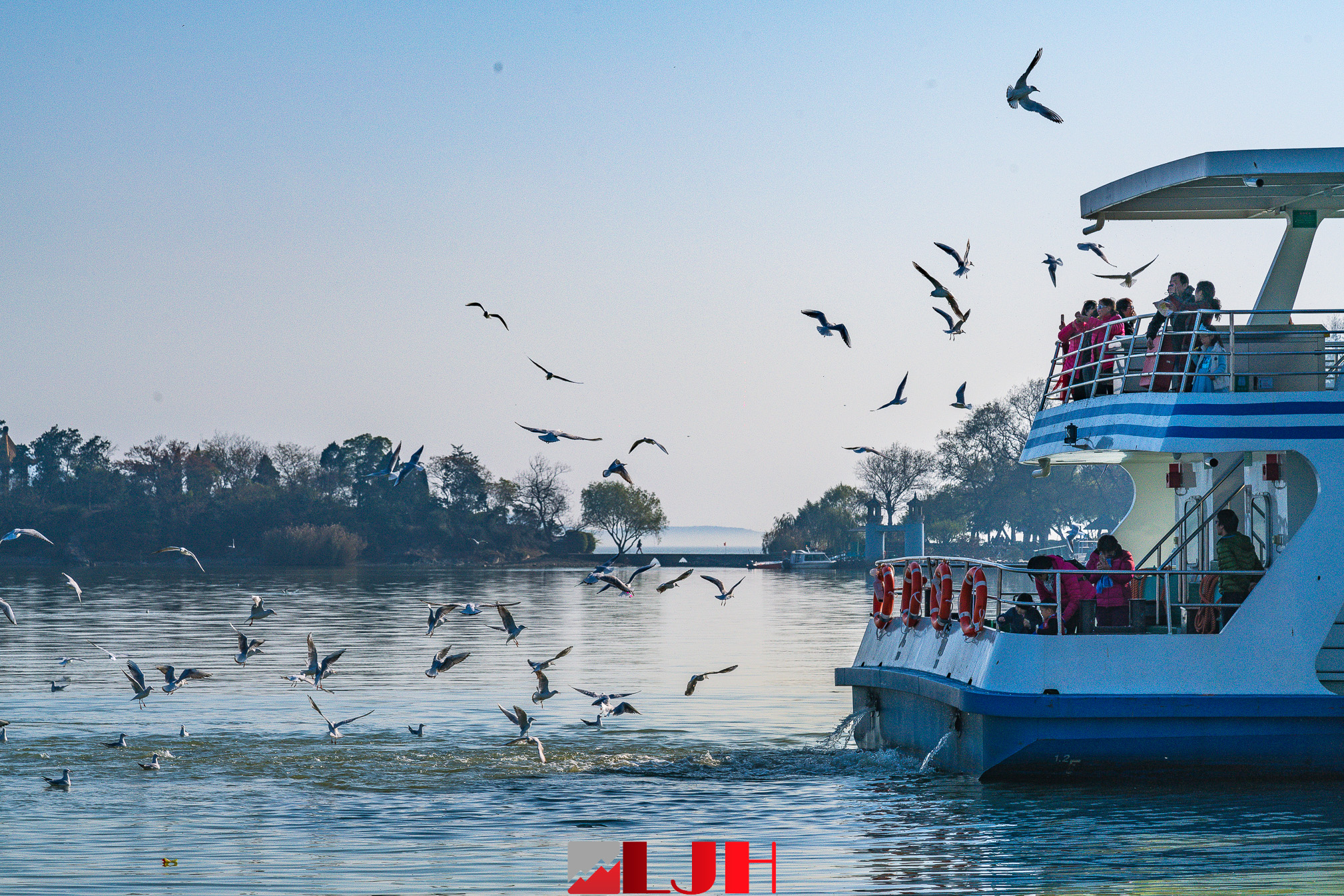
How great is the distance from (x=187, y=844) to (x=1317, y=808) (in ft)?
32.2

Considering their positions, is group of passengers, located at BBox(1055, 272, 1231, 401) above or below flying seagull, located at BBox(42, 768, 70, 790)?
above

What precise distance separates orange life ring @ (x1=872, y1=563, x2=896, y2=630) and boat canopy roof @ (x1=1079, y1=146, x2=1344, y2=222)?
4981 millimetres

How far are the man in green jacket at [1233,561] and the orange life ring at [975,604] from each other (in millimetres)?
2254

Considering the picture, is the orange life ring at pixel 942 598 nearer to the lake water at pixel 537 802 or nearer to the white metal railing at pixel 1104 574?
the white metal railing at pixel 1104 574

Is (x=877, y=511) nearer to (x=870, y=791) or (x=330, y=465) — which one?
(x=330, y=465)

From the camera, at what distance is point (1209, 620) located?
1445 cm

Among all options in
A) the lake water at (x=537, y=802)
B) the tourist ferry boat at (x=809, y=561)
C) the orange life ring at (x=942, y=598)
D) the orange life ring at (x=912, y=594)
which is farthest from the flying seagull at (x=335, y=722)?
the tourist ferry boat at (x=809, y=561)

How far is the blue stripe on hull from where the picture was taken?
1375cm

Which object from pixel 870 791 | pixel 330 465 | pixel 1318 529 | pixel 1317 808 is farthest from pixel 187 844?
pixel 330 465

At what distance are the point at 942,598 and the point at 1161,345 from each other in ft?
11.6

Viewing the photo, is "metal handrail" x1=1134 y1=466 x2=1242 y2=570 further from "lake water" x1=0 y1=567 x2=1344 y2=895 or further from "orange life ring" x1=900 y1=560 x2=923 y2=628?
"lake water" x1=0 y1=567 x2=1344 y2=895

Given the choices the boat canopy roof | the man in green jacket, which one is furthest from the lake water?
the boat canopy roof

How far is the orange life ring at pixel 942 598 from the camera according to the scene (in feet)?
52.8

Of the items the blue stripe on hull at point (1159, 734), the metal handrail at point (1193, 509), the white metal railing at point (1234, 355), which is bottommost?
the blue stripe on hull at point (1159, 734)
